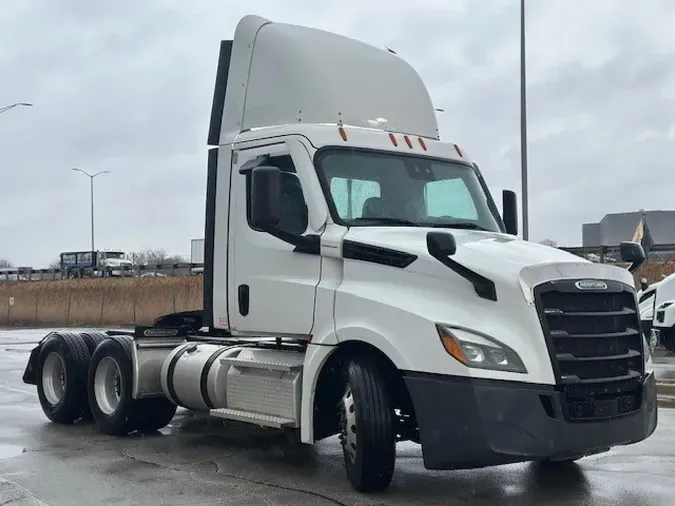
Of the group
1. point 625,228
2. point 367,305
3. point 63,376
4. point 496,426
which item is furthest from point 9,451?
point 625,228

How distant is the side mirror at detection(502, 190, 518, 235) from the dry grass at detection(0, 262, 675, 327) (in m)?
31.1

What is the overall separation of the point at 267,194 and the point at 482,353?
223cm

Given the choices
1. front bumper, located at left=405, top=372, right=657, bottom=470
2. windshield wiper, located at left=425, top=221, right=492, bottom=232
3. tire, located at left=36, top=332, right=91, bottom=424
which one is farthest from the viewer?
tire, located at left=36, top=332, right=91, bottom=424

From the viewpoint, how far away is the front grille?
20.0 ft

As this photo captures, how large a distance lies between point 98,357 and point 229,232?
2.62m

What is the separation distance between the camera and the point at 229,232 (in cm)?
850

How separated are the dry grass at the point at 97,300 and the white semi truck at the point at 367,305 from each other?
3078cm

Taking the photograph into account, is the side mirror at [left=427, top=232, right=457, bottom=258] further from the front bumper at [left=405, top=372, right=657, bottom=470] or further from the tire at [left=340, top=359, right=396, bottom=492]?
the tire at [left=340, top=359, right=396, bottom=492]

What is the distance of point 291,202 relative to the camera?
7.67m

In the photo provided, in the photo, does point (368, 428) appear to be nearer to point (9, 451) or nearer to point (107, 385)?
point (9, 451)

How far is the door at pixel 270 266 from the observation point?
24.6ft

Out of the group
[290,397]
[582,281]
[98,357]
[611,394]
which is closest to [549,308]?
[582,281]

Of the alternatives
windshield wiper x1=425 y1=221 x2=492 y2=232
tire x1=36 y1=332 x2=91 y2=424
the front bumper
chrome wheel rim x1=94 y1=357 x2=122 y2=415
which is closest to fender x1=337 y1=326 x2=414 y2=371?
the front bumper

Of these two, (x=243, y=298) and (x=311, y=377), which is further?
(x=243, y=298)
